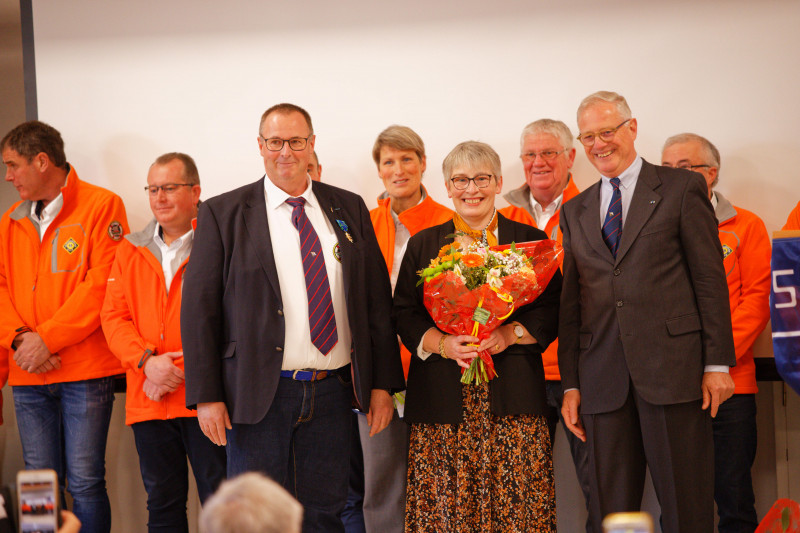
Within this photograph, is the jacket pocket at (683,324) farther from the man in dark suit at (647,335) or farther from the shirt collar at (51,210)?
the shirt collar at (51,210)

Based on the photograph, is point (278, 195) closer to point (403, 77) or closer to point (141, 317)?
point (141, 317)

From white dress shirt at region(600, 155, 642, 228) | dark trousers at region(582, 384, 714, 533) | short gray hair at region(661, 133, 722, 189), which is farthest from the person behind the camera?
short gray hair at region(661, 133, 722, 189)

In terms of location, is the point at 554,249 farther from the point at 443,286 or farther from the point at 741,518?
the point at 741,518

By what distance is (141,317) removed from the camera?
3.70 meters

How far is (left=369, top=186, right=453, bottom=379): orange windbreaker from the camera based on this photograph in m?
3.89

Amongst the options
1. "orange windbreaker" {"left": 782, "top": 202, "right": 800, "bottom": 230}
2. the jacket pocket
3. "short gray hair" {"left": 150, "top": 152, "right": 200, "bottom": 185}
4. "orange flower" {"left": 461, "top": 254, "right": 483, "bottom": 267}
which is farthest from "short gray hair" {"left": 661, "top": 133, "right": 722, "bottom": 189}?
"short gray hair" {"left": 150, "top": 152, "right": 200, "bottom": 185}

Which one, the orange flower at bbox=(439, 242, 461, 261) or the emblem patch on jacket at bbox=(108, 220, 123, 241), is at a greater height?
the emblem patch on jacket at bbox=(108, 220, 123, 241)

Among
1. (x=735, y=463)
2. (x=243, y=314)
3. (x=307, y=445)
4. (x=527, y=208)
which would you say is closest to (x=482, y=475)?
(x=307, y=445)

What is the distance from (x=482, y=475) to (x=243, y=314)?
1084 millimetres

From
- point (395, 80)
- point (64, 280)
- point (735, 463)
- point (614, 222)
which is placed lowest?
point (735, 463)

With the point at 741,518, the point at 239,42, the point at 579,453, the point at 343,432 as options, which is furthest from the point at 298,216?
the point at 741,518

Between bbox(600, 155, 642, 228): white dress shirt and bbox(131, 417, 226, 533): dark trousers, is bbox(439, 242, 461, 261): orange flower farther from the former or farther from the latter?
bbox(131, 417, 226, 533): dark trousers

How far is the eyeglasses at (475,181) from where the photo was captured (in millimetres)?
3127

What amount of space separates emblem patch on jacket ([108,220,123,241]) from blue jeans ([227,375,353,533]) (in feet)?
5.28
